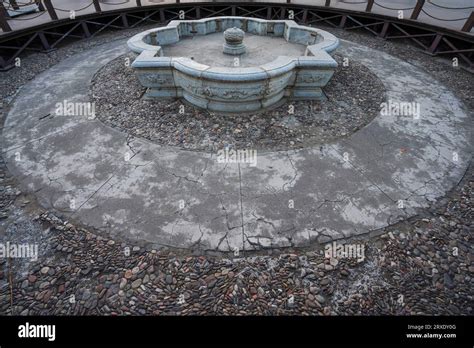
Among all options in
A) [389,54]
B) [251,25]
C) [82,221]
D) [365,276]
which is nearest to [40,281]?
[82,221]

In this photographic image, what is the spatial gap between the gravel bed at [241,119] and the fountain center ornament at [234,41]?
185cm

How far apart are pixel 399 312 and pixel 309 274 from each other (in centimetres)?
91

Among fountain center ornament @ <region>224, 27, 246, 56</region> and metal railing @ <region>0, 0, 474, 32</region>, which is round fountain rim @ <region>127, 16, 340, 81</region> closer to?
fountain center ornament @ <region>224, 27, 246, 56</region>

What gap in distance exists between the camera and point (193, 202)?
3504 millimetres

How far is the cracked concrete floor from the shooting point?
10.6 ft

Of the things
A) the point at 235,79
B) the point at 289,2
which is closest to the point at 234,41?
the point at 235,79

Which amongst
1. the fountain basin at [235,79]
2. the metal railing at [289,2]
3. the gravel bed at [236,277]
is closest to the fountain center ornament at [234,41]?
the fountain basin at [235,79]

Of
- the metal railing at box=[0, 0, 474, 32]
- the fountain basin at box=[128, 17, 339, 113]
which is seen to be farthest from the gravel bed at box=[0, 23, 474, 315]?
the metal railing at box=[0, 0, 474, 32]

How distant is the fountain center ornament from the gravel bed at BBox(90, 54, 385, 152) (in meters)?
1.85

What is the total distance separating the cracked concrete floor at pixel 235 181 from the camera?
3225 millimetres

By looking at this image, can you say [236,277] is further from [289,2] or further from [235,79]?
[289,2]

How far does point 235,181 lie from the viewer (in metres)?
3.79

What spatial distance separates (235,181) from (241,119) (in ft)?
5.48
